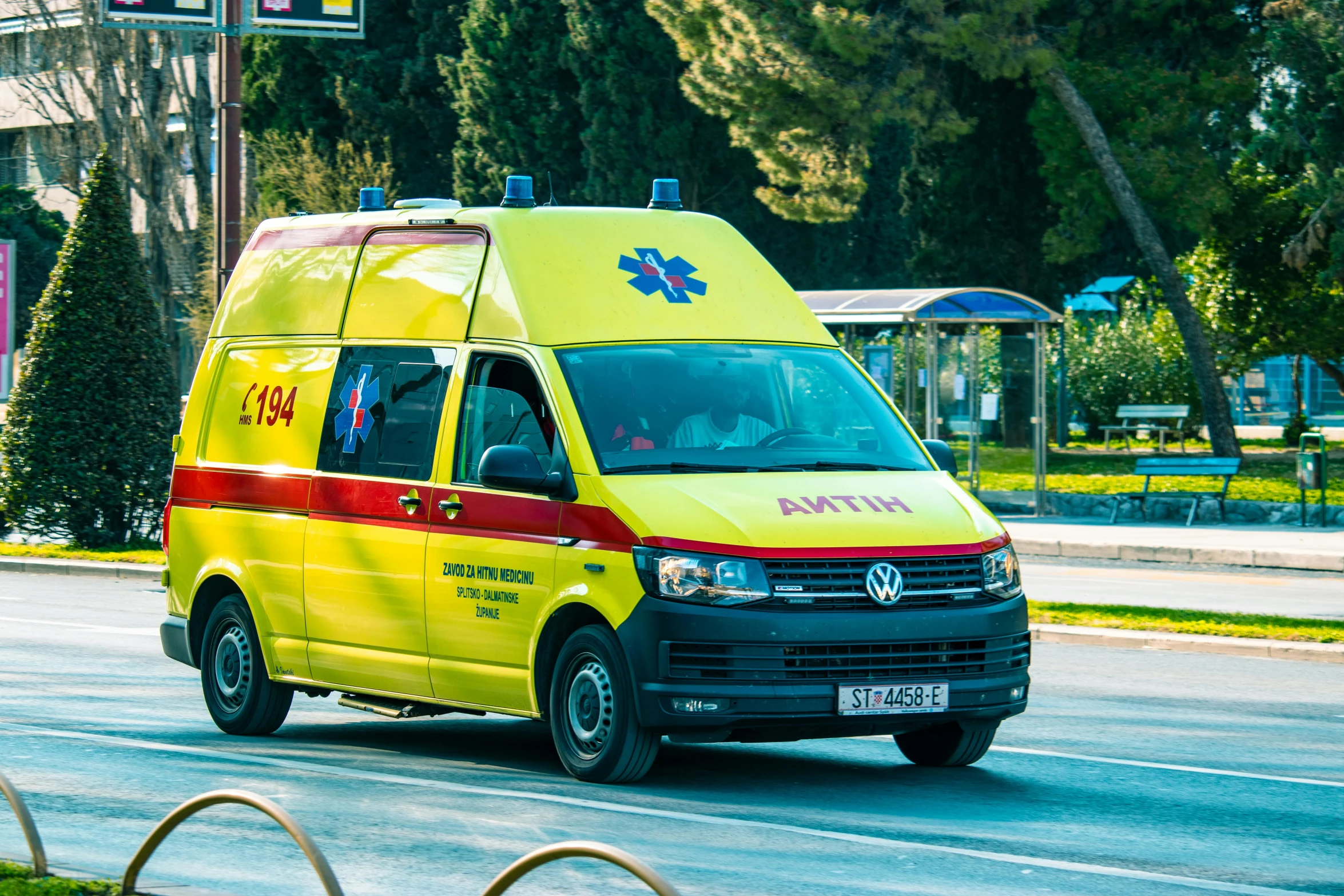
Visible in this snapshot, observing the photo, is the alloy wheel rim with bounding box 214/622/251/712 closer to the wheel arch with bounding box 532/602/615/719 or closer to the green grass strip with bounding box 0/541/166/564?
the wheel arch with bounding box 532/602/615/719

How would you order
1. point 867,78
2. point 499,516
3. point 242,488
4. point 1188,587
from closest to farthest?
point 499,516
point 242,488
point 1188,587
point 867,78

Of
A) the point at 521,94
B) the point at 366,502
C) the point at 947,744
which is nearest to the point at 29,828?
the point at 366,502

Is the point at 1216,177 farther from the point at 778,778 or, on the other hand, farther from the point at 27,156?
the point at 27,156

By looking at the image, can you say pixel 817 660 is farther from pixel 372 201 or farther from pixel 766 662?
pixel 372 201

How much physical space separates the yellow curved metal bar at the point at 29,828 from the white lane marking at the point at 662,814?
91.0 inches

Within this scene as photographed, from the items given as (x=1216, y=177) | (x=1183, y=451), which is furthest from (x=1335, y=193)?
(x=1183, y=451)

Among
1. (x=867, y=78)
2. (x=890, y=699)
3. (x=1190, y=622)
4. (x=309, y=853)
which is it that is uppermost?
(x=867, y=78)

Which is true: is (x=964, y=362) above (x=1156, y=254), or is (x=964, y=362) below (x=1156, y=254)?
below

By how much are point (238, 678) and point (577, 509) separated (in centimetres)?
289

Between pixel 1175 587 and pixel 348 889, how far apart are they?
13.6 metres

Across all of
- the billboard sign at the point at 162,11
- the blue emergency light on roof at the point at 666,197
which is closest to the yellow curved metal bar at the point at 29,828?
the blue emergency light on roof at the point at 666,197

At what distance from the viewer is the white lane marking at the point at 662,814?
688 centimetres

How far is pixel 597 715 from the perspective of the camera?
841cm

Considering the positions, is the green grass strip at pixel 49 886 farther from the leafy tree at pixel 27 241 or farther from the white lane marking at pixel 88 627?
the leafy tree at pixel 27 241
